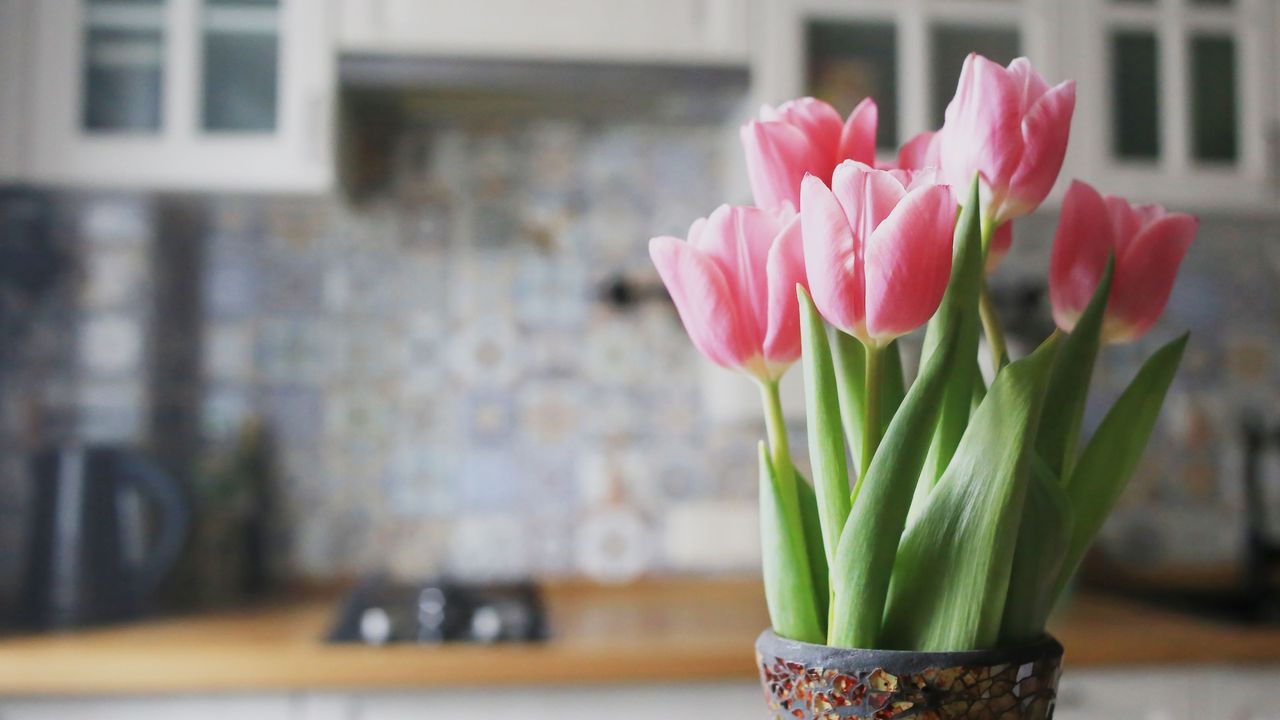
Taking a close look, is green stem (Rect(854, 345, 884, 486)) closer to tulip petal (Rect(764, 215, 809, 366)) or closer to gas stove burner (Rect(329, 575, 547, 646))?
tulip petal (Rect(764, 215, 809, 366))

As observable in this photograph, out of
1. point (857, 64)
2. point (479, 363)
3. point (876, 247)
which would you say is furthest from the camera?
point (479, 363)

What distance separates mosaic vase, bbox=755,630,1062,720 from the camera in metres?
0.35

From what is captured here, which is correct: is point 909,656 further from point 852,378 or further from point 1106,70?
point 1106,70

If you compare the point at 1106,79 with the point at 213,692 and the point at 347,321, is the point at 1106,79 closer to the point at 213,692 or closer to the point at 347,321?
the point at 347,321

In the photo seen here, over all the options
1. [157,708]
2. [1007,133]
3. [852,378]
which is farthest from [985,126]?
[157,708]

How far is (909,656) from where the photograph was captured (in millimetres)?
348

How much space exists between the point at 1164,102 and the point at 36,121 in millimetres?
1921

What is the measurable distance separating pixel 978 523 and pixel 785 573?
0.27ft

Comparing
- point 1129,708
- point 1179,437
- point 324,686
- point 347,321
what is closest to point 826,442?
point 324,686

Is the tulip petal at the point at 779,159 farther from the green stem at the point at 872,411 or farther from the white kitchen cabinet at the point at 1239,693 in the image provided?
the white kitchen cabinet at the point at 1239,693

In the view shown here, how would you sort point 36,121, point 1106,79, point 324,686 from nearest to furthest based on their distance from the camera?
point 324,686, point 36,121, point 1106,79

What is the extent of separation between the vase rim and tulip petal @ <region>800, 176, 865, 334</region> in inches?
4.7

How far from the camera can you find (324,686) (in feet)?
4.45

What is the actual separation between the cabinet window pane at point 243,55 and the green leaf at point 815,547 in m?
1.43
